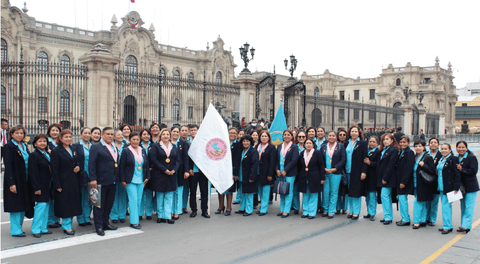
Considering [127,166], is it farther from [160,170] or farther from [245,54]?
[245,54]

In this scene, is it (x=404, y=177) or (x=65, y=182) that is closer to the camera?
(x=65, y=182)

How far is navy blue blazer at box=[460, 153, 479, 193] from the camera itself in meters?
6.62

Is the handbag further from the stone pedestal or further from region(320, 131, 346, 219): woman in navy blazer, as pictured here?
the stone pedestal

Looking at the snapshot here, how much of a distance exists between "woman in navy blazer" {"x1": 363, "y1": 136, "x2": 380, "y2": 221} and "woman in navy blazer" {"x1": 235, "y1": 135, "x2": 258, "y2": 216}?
213 cm

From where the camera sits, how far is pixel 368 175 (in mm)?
7660

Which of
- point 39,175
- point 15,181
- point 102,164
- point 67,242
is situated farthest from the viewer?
point 102,164

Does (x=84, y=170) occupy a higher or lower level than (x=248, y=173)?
higher

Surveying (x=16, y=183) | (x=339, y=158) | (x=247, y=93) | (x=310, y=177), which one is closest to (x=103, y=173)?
(x=16, y=183)

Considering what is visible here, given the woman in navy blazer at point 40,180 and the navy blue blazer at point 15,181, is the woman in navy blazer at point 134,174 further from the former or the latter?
the navy blue blazer at point 15,181

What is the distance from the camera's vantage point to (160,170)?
7.19 m

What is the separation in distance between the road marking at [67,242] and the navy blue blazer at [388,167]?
4381mm

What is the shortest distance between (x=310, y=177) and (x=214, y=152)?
6.27ft

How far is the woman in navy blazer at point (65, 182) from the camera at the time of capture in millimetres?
6230

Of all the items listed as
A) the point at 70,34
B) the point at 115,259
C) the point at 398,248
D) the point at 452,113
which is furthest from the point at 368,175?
the point at 452,113
